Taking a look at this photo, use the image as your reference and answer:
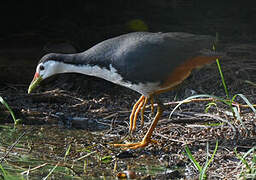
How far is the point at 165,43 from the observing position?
184 inches

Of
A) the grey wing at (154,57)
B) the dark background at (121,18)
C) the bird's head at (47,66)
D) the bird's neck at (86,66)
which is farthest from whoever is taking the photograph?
the dark background at (121,18)

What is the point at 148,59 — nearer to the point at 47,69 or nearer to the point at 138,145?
the point at 138,145

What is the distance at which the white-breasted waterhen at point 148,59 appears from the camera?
4.63 m

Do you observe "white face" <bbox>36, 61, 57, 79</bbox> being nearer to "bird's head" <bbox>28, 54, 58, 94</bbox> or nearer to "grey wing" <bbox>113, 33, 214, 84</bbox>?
"bird's head" <bbox>28, 54, 58, 94</bbox>

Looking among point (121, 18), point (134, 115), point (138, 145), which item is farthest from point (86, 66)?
point (121, 18)

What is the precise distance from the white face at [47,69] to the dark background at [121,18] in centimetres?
254

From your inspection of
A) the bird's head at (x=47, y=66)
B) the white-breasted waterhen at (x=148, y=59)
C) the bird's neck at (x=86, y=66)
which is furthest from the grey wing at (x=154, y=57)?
the bird's head at (x=47, y=66)

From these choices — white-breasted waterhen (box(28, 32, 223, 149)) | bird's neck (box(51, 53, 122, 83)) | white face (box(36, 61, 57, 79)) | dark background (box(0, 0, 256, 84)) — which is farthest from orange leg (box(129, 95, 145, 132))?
dark background (box(0, 0, 256, 84))

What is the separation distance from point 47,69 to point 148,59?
1.24 metres

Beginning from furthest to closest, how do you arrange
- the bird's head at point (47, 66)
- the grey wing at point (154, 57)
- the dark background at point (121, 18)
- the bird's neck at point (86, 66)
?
the dark background at point (121, 18)
the bird's head at point (47, 66)
the bird's neck at point (86, 66)
the grey wing at point (154, 57)

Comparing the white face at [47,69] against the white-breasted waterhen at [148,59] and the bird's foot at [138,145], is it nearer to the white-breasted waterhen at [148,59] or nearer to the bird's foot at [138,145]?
the white-breasted waterhen at [148,59]

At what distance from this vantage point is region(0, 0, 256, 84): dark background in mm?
7988

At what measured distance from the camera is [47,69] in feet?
17.0

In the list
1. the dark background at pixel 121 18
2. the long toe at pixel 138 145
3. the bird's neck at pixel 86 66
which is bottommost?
the long toe at pixel 138 145
